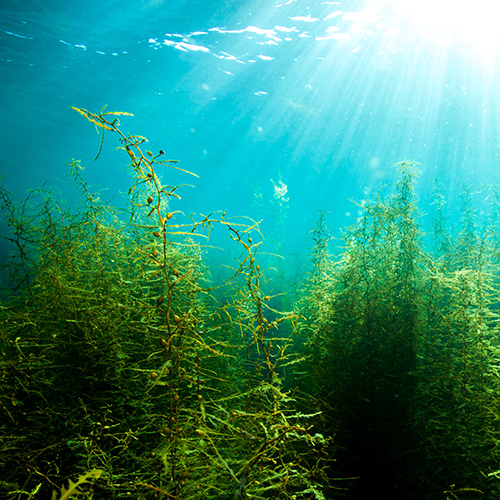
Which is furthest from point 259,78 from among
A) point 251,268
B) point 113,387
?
point 251,268

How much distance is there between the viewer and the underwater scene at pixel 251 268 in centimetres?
162

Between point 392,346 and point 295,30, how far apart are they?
53.3 ft

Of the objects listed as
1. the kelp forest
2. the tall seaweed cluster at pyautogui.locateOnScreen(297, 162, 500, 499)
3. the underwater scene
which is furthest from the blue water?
the tall seaweed cluster at pyautogui.locateOnScreen(297, 162, 500, 499)

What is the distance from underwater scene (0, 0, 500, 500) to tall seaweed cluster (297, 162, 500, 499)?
3 centimetres

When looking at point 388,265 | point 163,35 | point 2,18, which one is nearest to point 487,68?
point 163,35

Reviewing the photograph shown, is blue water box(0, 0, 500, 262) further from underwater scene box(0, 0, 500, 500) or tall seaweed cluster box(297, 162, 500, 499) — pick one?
tall seaweed cluster box(297, 162, 500, 499)

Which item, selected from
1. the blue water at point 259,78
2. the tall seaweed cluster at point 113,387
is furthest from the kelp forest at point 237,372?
the blue water at point 259,78

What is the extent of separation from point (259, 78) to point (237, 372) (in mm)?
20375

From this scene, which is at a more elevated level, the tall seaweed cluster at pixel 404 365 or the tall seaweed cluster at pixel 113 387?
the tall seaweed cluster at pixel 113 387

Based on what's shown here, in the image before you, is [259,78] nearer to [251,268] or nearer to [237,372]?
[237,372]

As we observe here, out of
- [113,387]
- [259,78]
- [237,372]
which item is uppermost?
[259,78]

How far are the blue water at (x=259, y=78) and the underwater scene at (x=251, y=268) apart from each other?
7.0 inches

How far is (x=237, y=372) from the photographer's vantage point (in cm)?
341

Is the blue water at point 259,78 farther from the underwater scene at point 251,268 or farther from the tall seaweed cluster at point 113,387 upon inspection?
the tall seaweed cluster at point 113,387
